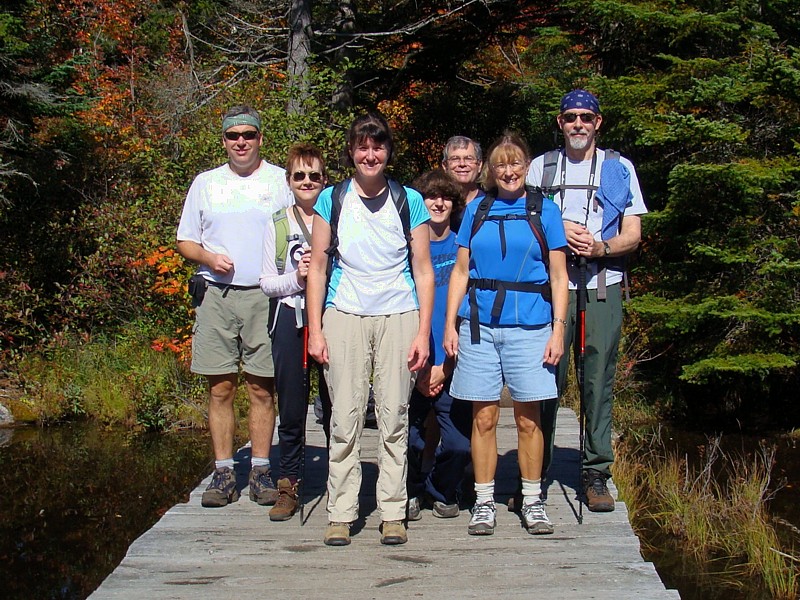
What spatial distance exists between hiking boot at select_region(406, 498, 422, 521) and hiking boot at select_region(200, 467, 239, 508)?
0.96 m

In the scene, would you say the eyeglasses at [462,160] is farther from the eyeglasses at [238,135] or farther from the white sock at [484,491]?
the white sock at [484,491]

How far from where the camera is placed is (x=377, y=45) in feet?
44.3

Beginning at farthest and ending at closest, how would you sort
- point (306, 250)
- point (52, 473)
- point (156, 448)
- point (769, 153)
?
point (769, 153) < point (156, 448) < point (52, 473) < point (306, 250)

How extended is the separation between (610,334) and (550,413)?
52cm

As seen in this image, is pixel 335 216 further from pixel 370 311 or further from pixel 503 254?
pixel 503 254

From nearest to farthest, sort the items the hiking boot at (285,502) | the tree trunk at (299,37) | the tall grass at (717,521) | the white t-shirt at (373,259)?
the white t-shirt at (373,259) → the hiking boot at (285,502) → the tall grass at (717,521) → the tree trunk at (299,37)

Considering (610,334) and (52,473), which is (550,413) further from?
(52,473)

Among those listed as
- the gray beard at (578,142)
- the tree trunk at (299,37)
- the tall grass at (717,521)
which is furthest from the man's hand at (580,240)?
the tree trunk at (299,37)

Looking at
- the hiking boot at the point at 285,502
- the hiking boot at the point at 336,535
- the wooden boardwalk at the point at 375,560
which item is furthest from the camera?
the hiking boot at the point at 285,502

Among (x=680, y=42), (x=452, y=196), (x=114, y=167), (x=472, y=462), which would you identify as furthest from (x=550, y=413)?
(x=114, y=167)

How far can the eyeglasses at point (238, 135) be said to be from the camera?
462 cm

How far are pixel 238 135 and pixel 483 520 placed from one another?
7.31 feet

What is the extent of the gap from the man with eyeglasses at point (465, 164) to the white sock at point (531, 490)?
1.43 metres

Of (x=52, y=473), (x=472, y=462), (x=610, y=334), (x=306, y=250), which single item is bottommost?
(x=52, y=473)
